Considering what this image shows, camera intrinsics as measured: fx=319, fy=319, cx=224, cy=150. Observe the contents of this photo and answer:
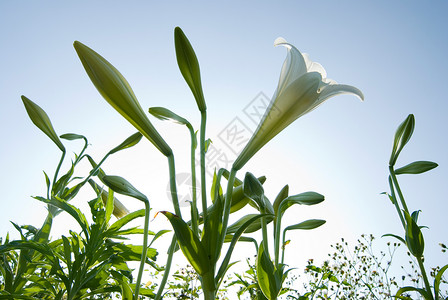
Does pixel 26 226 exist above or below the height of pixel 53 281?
above

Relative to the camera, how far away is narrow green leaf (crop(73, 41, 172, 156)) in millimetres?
614

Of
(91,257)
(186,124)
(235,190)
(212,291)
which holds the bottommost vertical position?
(212,291)

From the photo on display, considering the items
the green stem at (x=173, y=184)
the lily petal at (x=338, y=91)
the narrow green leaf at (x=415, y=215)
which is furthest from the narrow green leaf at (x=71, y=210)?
the narrow green leaf at (x=415, y=215)

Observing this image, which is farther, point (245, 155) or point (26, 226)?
point (26, 226)

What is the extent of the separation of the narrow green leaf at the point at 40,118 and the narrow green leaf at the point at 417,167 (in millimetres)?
1167

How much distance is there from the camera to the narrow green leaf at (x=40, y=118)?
3.22 feet

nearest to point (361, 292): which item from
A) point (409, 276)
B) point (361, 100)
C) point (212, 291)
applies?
point (409, 276)

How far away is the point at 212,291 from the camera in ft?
1.74

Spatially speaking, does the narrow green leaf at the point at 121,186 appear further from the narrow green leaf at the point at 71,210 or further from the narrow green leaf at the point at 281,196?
the narrow green leaf at the point at 281,196

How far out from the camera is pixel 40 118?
98cm

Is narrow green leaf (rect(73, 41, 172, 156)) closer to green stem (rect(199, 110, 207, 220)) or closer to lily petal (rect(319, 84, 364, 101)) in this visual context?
green stem (rect(199, 110, 207, 220))

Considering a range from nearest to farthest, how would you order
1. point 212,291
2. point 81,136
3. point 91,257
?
point 212,291 → point 91,257 → point 81,136

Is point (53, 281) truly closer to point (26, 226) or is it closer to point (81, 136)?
point (26, 226)

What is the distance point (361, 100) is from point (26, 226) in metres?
1.03
